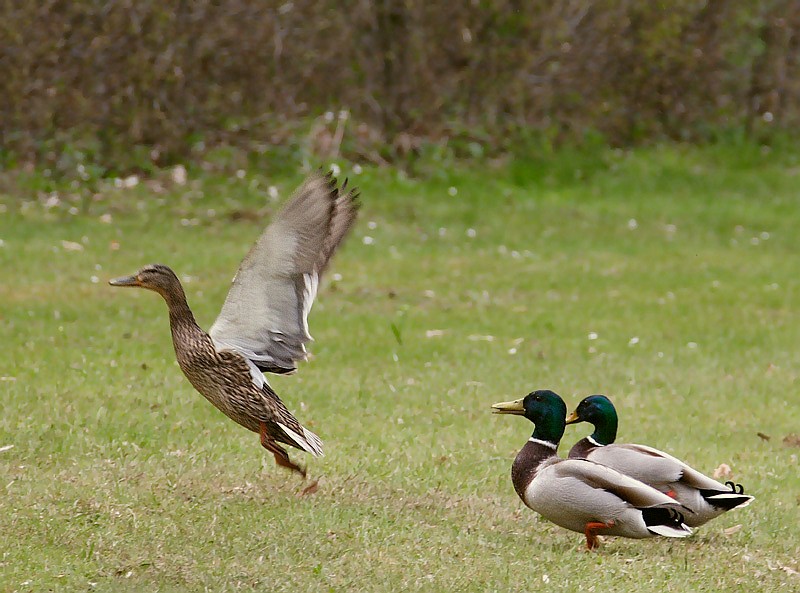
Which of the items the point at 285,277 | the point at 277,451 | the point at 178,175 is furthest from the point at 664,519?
the point at 178,175

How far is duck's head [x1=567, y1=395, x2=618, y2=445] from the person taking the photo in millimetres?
6027

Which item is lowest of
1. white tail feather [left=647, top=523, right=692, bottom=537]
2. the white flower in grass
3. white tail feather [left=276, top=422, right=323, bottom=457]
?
white tail feather [left=647, top=523, right=692, bottom=537]

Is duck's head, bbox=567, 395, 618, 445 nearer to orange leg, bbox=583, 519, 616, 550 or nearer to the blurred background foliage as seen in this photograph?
orange leg, bbox=583, 519, 616, 550

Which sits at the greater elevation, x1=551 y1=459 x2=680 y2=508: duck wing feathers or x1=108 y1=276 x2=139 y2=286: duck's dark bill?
x1=108 y1=276 x2=139 y2=286: duck's dark bill

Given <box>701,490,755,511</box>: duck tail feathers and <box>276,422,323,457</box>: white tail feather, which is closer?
<box>701,490,755,511</box>: duck tail feathers

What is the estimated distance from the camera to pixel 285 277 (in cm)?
573

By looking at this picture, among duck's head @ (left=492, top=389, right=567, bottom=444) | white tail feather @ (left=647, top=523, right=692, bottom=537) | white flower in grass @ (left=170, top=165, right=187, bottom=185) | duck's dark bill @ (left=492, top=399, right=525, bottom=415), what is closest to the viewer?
white tail feather @ (left=647, top=523, right=692, bottom=537)

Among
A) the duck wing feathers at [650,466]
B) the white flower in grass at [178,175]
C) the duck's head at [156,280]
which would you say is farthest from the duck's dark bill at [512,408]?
the white flower in grass at [178,175]

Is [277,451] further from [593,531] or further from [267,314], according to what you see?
[593,531]

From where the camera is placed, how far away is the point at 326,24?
16141 millimetres

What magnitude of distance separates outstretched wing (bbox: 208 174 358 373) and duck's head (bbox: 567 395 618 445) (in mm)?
1312

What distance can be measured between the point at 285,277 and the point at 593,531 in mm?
1684

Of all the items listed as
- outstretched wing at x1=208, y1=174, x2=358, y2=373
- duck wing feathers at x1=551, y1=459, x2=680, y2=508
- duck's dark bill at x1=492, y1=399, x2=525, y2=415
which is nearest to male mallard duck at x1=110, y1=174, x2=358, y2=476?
outstretched wing at x1=208, y1=174, x2=358, y2=373

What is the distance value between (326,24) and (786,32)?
22.4 feet
